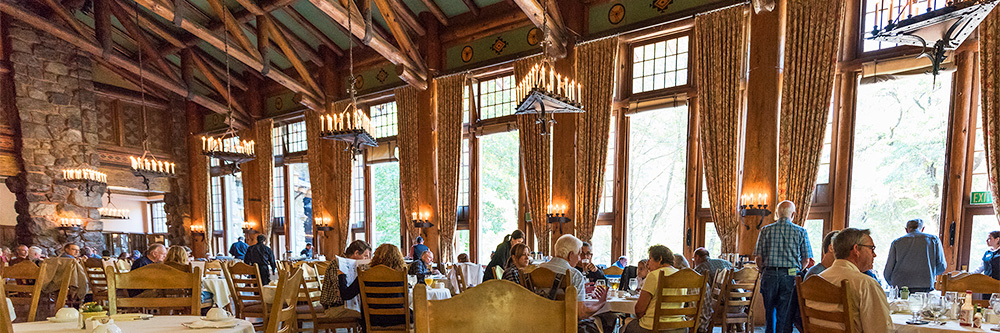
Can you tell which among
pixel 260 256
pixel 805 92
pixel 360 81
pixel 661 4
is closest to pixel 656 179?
pixel 805 92

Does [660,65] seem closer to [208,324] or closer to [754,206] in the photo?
[754,206]

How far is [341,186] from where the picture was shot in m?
12.6

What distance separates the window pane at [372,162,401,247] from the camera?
12.4 meters

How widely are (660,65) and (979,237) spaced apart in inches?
182

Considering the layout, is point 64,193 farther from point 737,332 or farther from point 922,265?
point 922,265

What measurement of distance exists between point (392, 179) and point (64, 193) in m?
7.98

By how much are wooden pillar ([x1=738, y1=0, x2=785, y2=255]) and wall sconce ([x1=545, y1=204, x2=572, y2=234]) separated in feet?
9.24

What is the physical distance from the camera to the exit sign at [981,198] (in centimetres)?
601

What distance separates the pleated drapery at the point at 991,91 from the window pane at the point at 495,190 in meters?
7.02

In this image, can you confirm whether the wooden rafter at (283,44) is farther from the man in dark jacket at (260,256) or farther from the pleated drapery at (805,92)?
the pleated drapery at (805,92)

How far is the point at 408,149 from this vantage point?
37.2 feet

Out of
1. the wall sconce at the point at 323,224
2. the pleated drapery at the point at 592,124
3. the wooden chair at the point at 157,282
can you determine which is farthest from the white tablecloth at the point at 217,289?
the wall sconce at the point at 323,224

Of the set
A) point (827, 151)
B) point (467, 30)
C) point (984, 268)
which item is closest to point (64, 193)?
point (467, 30)

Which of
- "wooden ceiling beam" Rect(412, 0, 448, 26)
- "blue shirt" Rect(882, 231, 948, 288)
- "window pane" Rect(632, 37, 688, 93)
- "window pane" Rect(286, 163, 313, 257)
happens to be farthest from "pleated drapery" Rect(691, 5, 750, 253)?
"window pane" Rect(286, 163, 313, 257)
